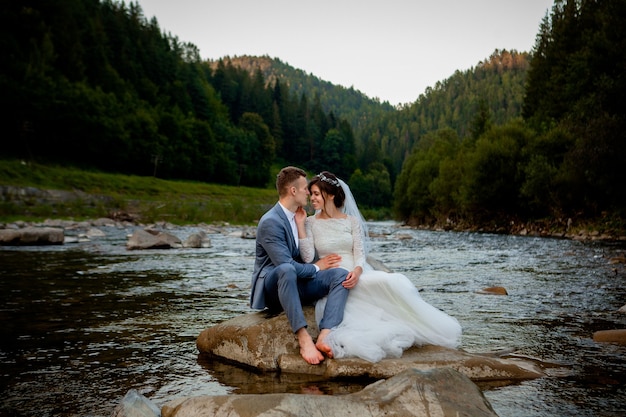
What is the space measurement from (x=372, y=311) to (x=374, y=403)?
2.80 meters

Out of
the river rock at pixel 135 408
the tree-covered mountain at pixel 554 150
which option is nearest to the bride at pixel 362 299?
the river rock at pixel 135 408

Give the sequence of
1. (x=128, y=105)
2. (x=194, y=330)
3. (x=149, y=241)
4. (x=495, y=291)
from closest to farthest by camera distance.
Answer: (x=194, y=330), (x=495, y=291), (x=149, y=241), (x=128, y=105)

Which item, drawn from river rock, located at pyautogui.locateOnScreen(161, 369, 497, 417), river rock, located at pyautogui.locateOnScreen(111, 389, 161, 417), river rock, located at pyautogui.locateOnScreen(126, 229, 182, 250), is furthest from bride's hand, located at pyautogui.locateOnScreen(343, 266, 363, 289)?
river rock, located at pyautogui.locateOnScreen(126, 229, 182, 250)

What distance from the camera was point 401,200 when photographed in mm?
86125

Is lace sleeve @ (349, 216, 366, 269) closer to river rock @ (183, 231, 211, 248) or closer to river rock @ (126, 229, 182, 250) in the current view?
river rock @ (126, 229, 182, 250)

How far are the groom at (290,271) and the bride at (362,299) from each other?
0.58 feet

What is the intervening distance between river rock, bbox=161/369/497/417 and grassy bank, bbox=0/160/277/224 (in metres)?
43.6

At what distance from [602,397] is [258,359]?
380 cm

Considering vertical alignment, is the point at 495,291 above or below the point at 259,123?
below

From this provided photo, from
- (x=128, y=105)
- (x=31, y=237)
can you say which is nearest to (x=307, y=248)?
(x=31, y=237)

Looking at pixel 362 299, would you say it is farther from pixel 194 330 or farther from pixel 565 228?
pixel 565 228

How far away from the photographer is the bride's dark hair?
728cm

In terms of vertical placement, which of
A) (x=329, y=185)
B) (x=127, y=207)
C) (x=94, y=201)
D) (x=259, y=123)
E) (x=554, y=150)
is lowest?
(x=127, y=207)

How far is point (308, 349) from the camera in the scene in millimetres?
5879
